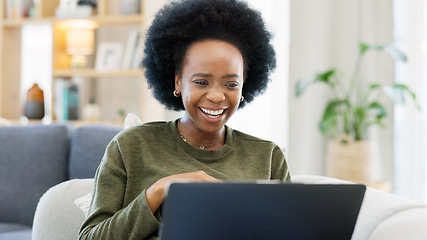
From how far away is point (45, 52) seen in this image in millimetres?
4316

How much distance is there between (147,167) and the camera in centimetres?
129

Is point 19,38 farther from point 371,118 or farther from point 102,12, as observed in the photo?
point 371,118

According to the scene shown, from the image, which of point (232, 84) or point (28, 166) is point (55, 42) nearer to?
point (28, 166)

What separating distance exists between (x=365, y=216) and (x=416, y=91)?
8.22ft

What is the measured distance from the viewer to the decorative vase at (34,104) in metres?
3.87

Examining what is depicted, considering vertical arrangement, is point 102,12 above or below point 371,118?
above

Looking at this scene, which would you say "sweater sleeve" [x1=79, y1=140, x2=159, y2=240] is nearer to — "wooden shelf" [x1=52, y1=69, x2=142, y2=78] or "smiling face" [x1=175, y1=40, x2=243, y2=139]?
"smiling face" [x1=175, y1=40, x2=243, y2=139]

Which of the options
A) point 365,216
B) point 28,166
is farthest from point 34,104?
point 365,216

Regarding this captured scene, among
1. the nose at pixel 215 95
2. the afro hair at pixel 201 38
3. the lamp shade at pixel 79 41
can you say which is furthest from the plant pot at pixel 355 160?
the nose at pixel 215 95

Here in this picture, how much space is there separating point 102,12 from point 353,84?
184 cm

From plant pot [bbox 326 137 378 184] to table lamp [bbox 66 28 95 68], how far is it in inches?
76.9

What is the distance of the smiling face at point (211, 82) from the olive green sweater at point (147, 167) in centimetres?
9

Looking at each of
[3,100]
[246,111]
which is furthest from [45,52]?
[246,111]

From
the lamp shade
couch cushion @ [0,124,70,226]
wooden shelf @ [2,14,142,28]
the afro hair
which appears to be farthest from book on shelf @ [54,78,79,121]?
the afro hair
